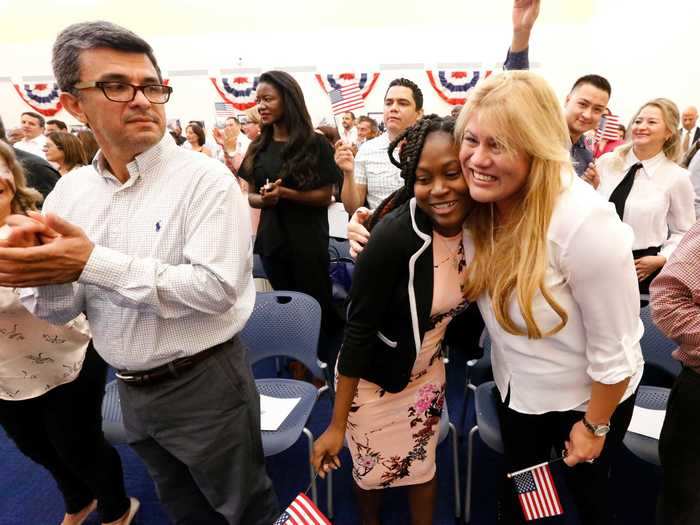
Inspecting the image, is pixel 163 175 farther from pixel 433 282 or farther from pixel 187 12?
pixel 187 12

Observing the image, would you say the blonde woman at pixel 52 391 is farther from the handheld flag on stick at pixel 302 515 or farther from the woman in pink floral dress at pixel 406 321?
the handheld flag on stick at pixel 302 515

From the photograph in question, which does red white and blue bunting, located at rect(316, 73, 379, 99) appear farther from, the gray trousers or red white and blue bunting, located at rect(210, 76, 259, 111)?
the gray trousers

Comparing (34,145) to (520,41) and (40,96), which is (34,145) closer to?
(520,41)

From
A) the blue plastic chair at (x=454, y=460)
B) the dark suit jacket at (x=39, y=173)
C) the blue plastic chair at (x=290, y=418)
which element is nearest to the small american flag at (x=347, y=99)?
the dark suit jacket at (x=39, y=173)

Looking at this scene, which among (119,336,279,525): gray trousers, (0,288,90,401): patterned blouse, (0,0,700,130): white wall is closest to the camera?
(119,336,279,525): gray trousers

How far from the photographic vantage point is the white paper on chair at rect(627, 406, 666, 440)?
1.74 meters

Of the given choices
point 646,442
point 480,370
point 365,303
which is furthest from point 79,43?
point 646,442

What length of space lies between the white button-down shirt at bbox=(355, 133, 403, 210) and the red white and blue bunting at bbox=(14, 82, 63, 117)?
34.8 feet

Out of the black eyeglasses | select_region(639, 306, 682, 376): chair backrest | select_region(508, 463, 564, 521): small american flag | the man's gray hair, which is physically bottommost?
select_region(639, 306, 682, 376): chair backrest

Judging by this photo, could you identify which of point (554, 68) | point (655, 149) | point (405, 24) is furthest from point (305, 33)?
point (655, 149)

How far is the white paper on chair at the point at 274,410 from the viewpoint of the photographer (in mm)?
1877

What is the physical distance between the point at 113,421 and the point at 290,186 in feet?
5.08

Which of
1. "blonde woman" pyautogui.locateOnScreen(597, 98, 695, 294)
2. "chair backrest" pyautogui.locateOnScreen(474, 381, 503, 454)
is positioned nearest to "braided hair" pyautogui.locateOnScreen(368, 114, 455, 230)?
"chair backrest" pyautogui.locateOnScreen(474, 381, 503, 454)

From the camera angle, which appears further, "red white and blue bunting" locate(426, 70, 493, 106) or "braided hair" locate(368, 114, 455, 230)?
"red white and blue bunting" locate(426, 70, 493, 106)
